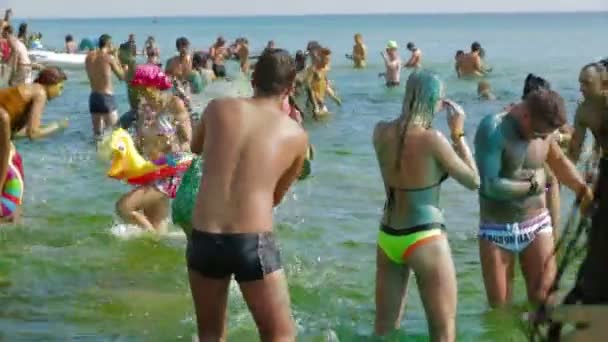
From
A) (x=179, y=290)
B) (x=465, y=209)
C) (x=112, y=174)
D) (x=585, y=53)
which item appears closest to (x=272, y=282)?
(x=179, y=290)

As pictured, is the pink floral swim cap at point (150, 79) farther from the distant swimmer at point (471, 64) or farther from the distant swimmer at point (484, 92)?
the distant swimmer at point (471, 64)

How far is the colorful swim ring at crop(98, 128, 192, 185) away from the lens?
7867mm

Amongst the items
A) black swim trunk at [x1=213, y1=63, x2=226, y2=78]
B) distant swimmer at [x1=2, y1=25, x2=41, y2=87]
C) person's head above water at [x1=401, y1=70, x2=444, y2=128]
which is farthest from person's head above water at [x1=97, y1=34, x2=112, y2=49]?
person's head above water at [x1=401, y1=70, x2=444, y2=128]

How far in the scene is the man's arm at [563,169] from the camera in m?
5.77

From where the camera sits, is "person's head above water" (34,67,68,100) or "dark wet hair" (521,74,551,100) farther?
"person's head above water" (34,67,68,100)

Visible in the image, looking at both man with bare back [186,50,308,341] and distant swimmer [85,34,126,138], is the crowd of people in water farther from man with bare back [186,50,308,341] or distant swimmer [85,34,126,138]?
distant swimmer [85,34,126,138]

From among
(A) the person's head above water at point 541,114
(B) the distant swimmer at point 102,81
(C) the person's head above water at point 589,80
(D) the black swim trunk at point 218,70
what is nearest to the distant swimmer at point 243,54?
(D) the black swim trunk at point 218,70

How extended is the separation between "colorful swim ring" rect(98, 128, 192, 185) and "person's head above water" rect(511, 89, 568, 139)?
9.14ft

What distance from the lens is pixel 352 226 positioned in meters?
10.6

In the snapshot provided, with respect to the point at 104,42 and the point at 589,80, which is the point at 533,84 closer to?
the point at 589,80

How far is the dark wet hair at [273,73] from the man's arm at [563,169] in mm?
1875

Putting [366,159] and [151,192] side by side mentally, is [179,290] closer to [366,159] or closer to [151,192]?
[151,192]

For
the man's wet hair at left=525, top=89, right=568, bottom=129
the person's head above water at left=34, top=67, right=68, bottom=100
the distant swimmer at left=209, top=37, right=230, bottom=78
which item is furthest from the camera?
the distant swimmer at left=209, top=37, right=230, bottom=78

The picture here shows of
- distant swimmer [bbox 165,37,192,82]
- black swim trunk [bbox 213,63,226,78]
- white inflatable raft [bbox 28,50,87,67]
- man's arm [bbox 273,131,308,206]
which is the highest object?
man's arm [bbox 273,131,308,206]
